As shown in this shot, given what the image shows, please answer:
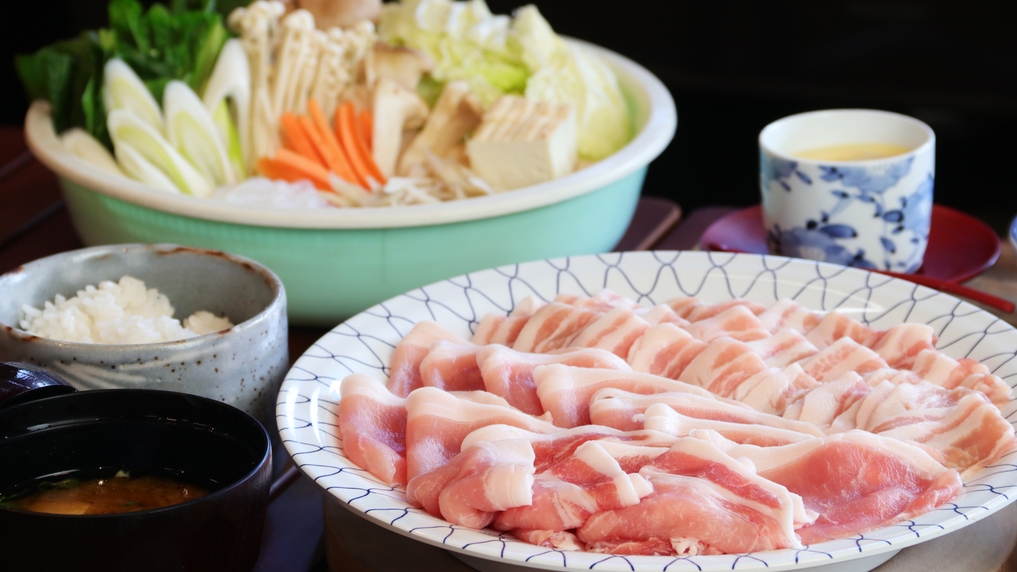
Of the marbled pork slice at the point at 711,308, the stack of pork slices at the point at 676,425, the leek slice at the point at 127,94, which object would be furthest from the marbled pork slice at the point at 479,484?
the leek slice at the point at 127,94

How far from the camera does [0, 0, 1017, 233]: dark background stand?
4.31 m

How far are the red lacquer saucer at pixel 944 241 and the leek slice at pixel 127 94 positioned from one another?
1.15 meters

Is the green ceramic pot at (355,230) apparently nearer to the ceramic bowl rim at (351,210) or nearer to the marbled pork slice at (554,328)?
the ceramic bowl rim at (351,210)

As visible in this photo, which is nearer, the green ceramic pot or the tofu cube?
the green ceramic pot

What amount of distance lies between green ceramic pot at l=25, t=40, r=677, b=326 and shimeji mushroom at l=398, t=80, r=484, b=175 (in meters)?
0.42

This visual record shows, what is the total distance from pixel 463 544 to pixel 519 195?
32.5 inches

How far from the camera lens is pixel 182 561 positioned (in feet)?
3.18

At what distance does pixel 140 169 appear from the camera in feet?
6.25

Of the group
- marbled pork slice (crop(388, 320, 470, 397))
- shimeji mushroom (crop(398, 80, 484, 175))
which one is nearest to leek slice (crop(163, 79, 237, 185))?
shimeji mushroom (crop(398, 80, 484, 175))

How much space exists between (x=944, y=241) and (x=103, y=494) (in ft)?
5.06

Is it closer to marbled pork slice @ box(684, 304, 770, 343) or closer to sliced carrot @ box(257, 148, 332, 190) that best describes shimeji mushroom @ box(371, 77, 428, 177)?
sliced carrot @ box(257, 148, 332, 190)

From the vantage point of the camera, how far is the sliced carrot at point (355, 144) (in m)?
2.05

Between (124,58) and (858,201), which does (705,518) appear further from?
(124,58)

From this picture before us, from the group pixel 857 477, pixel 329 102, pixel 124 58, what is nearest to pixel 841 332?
pixel 857 477
